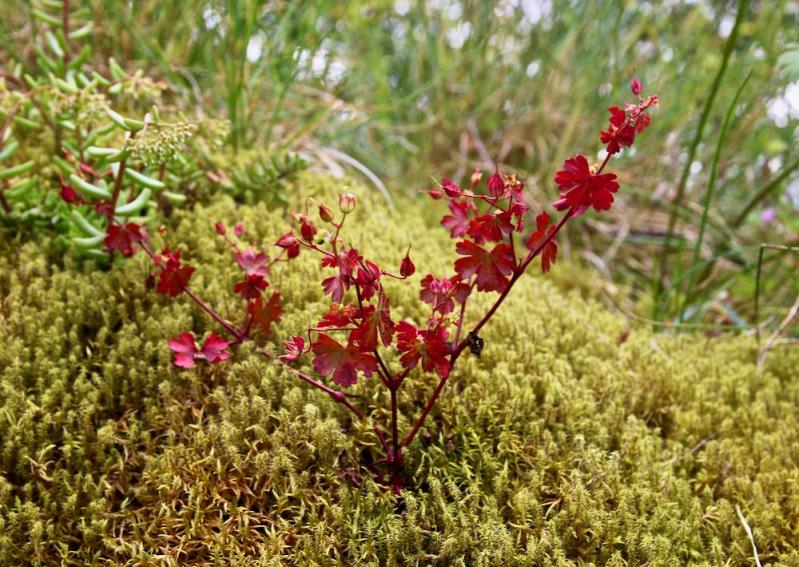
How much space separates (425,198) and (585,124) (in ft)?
3.85

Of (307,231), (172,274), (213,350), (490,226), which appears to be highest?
(490,226)

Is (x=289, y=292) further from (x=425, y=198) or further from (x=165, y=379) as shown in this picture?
(x=425, y=198)

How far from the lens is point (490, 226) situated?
1323 mm

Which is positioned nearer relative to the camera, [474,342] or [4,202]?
[474,342]

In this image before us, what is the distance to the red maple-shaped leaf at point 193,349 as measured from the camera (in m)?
1.53

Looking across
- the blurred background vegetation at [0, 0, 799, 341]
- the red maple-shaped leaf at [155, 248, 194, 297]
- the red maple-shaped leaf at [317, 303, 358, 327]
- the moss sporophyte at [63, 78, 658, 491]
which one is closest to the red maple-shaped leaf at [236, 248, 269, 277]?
the red maple-shaped leaf at [155, 248, 194, 297]

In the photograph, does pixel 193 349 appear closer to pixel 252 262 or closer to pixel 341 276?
pixel 252 262

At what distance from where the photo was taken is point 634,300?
3.00 meters

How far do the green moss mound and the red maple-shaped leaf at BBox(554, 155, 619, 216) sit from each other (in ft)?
1.86

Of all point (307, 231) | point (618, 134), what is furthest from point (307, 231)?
point (618, 134)

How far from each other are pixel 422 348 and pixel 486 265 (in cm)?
20

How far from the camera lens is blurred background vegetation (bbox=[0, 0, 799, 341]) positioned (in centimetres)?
284

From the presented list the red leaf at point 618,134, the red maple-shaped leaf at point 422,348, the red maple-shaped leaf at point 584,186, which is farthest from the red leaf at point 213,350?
the red leaf at point 618,134

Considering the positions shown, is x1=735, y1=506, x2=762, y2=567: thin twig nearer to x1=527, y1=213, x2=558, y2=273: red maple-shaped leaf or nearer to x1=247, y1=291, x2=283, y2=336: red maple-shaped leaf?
x1=527, y1=213, x2=558, y2=273: red maple-shaped leaf
